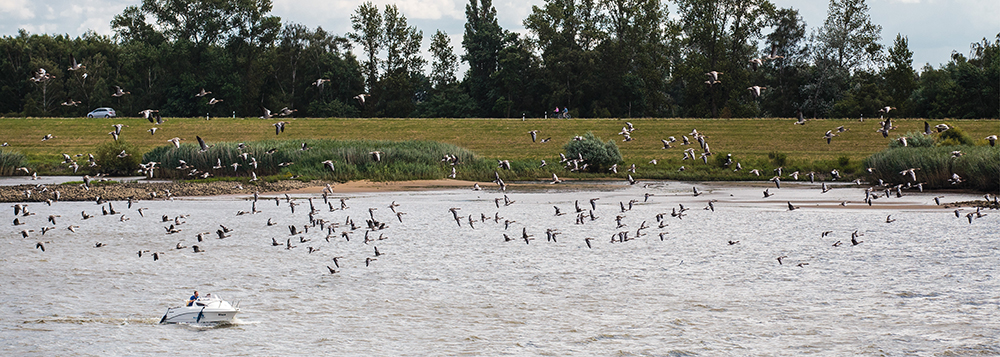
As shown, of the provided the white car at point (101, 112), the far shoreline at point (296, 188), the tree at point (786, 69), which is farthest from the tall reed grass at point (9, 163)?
the tree at point (786, 69)

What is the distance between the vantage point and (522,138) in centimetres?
7350

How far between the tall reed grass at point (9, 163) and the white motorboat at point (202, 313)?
48.3 m

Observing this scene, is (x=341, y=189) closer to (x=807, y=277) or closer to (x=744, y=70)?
(x=807, y=277)

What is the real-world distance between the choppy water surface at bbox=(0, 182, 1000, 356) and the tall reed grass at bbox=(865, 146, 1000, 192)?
41.3 feet

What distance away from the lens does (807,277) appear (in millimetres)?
19750

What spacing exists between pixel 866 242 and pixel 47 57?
397 feet

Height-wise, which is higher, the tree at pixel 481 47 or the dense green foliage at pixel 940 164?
the tree at pixel 481 47

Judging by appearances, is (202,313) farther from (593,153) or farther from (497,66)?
(497,66)

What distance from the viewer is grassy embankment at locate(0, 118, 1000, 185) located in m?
56.0

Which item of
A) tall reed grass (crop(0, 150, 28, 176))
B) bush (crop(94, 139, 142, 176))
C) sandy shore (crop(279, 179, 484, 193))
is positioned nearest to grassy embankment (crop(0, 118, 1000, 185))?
sandy shore (crop(279, 179, 484, 193))

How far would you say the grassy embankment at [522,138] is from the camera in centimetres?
5597

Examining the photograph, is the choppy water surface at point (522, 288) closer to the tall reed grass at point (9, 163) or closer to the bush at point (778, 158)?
the bush at point (778, 158)

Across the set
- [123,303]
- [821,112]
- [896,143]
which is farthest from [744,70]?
[123,303]

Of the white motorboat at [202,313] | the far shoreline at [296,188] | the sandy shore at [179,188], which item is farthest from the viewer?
A: the sandy shore at [179,188]
